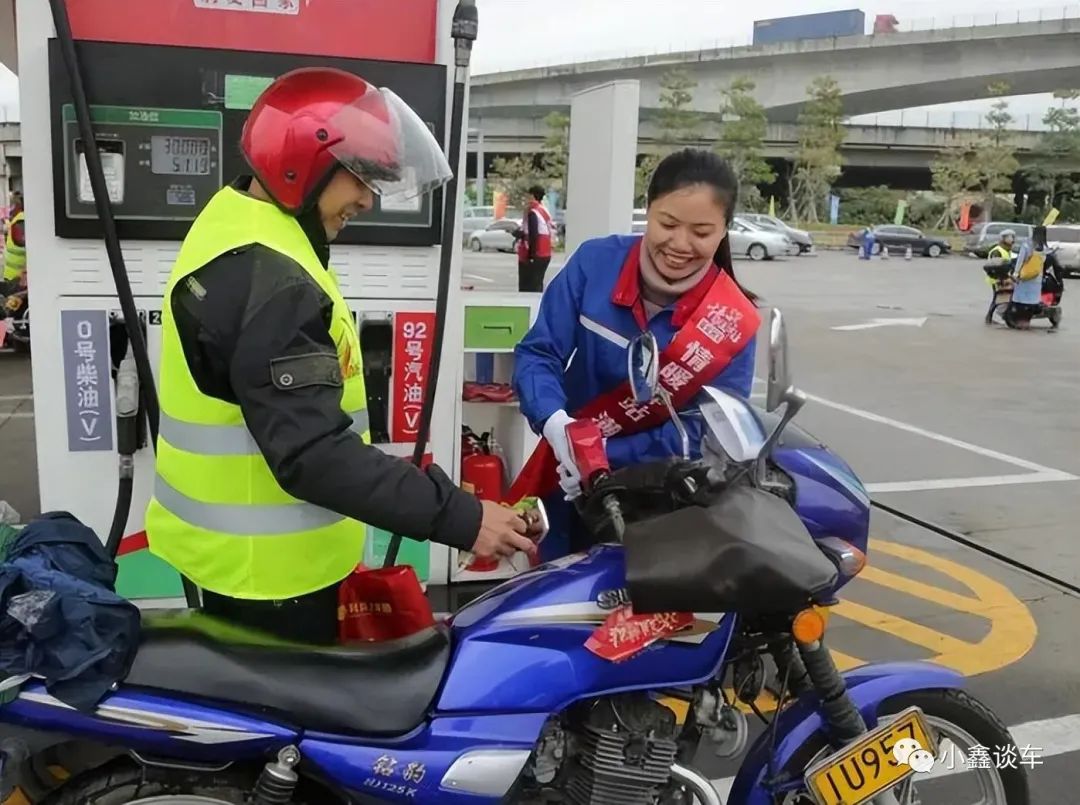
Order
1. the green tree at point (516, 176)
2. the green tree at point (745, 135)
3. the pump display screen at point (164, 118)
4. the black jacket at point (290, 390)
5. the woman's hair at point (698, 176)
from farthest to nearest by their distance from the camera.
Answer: the green tree at point (516, 176) → the green tree at point (745, 135) → the pump display screen at point (164, 118) → the woman's hair at point (698, 176) → the black jacket at point (290, 390)

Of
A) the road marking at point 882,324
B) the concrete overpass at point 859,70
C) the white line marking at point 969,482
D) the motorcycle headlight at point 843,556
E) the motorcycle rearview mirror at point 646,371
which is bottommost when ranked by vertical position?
the white line marking at point 969,482

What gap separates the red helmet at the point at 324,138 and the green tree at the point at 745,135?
4794cm

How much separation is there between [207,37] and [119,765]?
8.16 ft

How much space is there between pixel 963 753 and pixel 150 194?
296cm

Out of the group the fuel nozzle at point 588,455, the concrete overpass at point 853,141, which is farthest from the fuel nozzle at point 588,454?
the concrete overpass at point 853,141

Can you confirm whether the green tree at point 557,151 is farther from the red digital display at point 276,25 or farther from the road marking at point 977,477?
the red digital display at point 276,25

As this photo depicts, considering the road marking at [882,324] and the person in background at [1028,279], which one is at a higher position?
the person in background at [1028,279]

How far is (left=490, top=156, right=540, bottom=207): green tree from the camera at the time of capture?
55.2m

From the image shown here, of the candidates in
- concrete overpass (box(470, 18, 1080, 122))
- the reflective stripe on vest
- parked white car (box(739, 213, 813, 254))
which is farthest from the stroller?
concrete overpass (box(470, 18, 1080, 122))

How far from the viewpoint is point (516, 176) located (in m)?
57.7

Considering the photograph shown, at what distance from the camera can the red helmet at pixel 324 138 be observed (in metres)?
1.89

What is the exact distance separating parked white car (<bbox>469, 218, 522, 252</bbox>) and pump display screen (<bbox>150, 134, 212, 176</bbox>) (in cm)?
3166

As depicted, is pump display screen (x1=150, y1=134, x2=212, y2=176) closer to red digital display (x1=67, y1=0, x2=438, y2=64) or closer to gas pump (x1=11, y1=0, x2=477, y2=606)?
gas pump (x1=11, y1=0, x2=477, y2=606)

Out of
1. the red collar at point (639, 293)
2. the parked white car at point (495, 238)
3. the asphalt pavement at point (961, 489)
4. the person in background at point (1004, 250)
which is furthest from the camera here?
the parked white car at point (495, 238)
